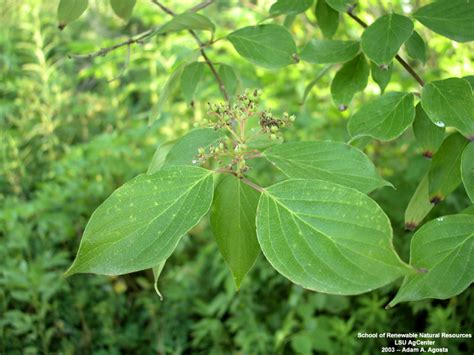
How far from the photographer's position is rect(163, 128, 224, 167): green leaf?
0.63m

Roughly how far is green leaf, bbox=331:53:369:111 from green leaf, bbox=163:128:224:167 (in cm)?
23

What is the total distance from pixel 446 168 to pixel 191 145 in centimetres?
32

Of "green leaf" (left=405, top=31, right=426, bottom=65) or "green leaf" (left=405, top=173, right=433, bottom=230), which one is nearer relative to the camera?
"green leaf" (left=405, top=173, right=433, bottom=230)

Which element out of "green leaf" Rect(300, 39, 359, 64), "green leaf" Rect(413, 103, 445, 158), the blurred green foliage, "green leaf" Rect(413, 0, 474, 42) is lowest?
the blurred green foliage

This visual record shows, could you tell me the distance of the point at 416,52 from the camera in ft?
2.73

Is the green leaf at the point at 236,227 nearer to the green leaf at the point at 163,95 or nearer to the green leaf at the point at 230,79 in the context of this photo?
the green leaf at the point at 163,95

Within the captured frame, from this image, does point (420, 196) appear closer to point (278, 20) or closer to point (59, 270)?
point (278, 20)

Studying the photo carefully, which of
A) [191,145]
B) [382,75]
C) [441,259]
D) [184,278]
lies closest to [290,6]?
[382,75]

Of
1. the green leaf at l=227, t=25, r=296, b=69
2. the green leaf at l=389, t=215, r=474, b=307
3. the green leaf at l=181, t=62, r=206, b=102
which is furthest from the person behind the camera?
the green leaf at l=181, t=62, r=206, b=102

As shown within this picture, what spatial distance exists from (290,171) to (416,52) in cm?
41

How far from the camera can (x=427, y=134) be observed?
0.70 meters

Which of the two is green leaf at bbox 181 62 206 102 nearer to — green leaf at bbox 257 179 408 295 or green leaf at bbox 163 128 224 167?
green leaf at bbox 163 128 224 167

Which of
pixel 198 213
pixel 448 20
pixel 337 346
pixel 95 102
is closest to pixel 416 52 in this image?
pixel 448 20

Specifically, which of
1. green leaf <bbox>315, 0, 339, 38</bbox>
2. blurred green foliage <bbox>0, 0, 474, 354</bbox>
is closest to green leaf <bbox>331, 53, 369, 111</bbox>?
green leaf <bbox>315, 0, 339, 38</bbox>
